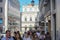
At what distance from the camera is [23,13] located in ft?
413

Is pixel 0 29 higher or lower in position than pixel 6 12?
lower

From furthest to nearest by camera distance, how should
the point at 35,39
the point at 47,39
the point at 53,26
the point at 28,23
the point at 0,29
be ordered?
the point at 28,23
the point at 0,29
the point at 53,26
the point at 47,39
the point at 35,39

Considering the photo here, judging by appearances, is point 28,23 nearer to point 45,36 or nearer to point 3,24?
point 3,24

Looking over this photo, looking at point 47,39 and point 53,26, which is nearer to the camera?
point 47,39

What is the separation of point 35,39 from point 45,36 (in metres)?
5.86

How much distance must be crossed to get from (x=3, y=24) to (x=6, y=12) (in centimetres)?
436

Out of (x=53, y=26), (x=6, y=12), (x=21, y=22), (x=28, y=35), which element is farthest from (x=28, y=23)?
(x=28, y=35)

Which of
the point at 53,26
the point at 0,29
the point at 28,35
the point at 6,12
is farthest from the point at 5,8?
the point at 28,35

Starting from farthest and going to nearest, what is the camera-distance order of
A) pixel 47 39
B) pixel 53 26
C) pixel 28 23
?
pixel 28 23, pixel 53 26, pixel 47 39

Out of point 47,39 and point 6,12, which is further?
point 6,12

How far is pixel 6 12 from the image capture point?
80.1 metres

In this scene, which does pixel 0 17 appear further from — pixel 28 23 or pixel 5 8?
pixel 28 23

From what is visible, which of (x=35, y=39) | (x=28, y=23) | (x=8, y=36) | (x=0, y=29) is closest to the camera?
(x=8, y=36)

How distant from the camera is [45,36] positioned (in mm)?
18172
